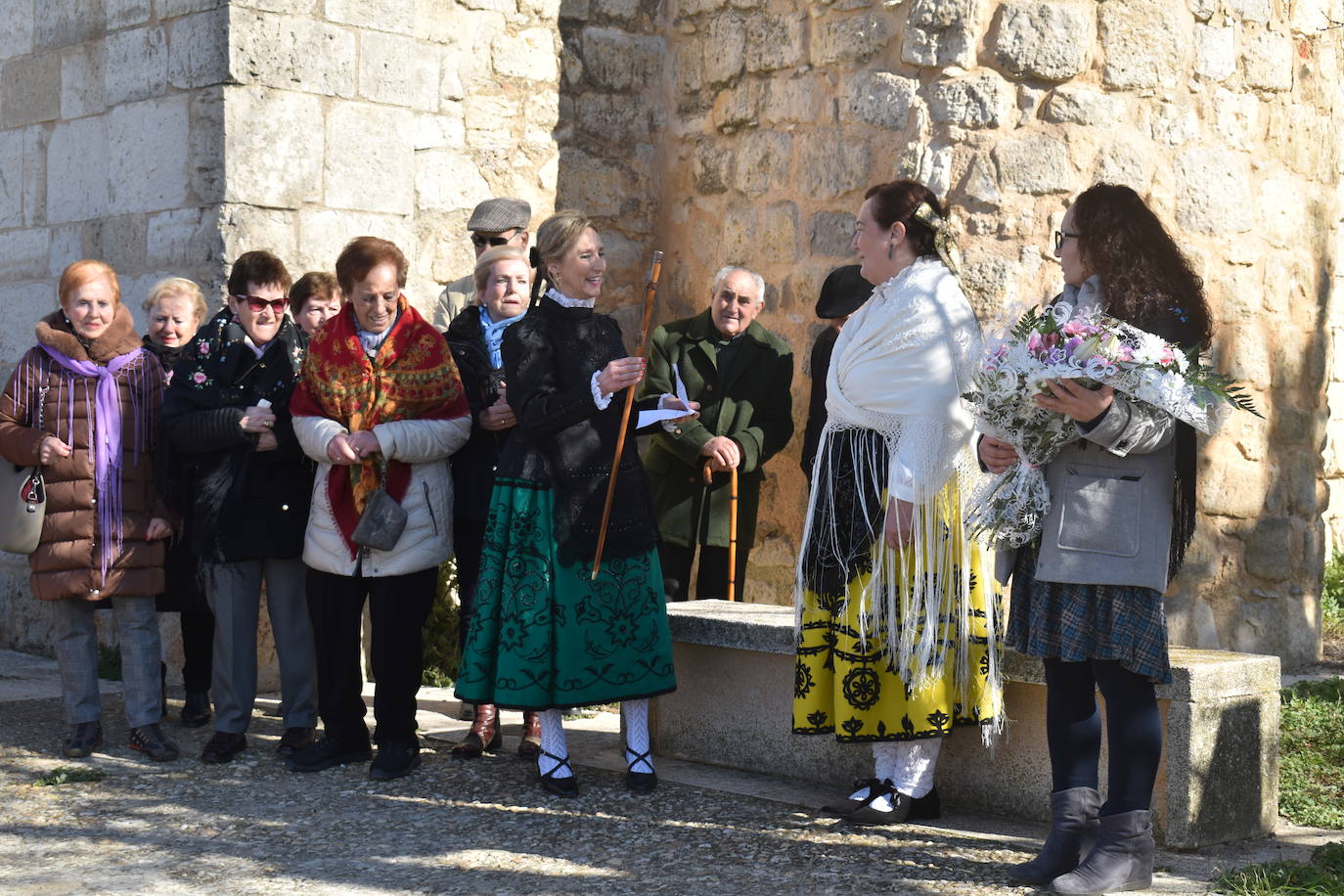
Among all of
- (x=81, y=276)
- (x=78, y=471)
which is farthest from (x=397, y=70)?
(x=78, y=471)

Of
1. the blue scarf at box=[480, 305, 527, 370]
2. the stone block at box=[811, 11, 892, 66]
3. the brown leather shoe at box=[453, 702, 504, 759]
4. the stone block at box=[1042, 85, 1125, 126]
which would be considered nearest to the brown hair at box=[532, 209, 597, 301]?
the blue scarf at box=[480, 305, 527, 370]

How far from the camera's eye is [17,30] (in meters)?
7.66

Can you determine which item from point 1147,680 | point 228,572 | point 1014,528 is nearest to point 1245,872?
point 1147,680

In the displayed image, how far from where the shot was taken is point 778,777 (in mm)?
5148

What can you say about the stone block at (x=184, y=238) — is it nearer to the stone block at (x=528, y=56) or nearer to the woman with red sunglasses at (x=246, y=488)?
the woman with red sunglasses at (x=246, y=488)

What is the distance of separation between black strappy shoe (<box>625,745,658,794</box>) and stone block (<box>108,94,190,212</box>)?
3170 millimetres

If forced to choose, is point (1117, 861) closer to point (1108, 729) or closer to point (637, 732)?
point (1108, 729)

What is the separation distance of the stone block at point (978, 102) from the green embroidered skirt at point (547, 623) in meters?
2.67

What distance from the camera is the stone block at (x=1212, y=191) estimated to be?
22.4 ft

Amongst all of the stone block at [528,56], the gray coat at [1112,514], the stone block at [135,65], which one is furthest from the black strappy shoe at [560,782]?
the stone block at [528,56]

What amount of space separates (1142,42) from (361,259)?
343 centimetres

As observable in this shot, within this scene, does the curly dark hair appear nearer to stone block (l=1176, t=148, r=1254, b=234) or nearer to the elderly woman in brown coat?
stone block (l=1176, t=148, r=1254, b=234)

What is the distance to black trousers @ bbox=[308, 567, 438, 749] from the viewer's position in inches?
205

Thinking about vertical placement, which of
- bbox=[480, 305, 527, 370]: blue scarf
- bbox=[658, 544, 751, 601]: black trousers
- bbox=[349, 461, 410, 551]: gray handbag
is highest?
bbox=[480, 305, 527, 370]: blue scarf
